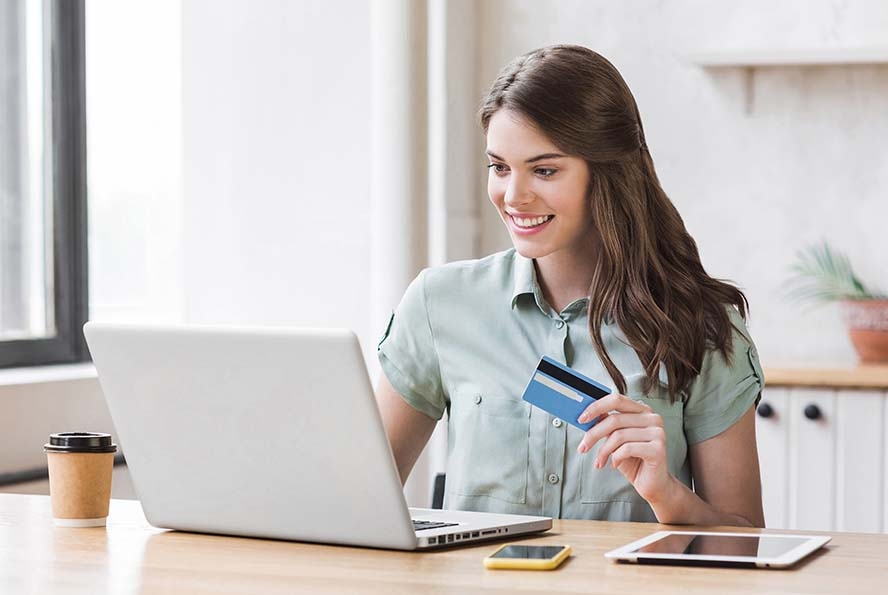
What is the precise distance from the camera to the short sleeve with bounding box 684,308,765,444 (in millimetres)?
1891

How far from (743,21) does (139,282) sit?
1.86 meters

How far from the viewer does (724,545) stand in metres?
1.44

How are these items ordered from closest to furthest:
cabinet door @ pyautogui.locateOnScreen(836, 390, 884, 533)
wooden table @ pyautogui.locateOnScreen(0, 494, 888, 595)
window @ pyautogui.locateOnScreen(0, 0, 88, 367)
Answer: wooden table @ pyautogui.locateOnScreen(0, 494, 888, 595) < cabinet door @ pyautogui.locateOnScreen(836, 390, 884, 533) < window @ pyautogui.locateOnScreen(0, 0, 88, 367)

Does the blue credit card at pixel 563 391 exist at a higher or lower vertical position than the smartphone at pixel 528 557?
higher

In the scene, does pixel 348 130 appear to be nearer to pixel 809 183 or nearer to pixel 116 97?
pixel 116 97

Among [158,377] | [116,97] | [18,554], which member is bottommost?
[18,554]

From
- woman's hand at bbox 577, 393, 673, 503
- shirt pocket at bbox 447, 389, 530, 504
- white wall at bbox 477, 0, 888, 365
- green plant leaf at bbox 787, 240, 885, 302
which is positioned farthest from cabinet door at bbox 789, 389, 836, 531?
woman's hand at bbox 577, 393, 673, 503

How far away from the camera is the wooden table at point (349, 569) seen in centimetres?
127

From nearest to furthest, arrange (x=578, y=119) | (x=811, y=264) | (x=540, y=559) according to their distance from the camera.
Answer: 1. (x=540, y=559)
2. (x=578, y=119)
3. (x=811, y=264)

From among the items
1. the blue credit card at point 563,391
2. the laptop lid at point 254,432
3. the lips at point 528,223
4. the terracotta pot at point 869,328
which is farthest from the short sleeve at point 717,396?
the terracotta pot at point 869,328

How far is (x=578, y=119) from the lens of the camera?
6.16ft

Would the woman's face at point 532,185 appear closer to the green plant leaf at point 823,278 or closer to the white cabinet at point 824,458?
the white cabinet at point 824,458

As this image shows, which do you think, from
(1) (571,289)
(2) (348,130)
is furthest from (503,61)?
Answer: (1) (571,289)

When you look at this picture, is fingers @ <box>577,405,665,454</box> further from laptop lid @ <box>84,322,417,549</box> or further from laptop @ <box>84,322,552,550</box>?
laptop lid @ <box>84,322,417,549</box>
